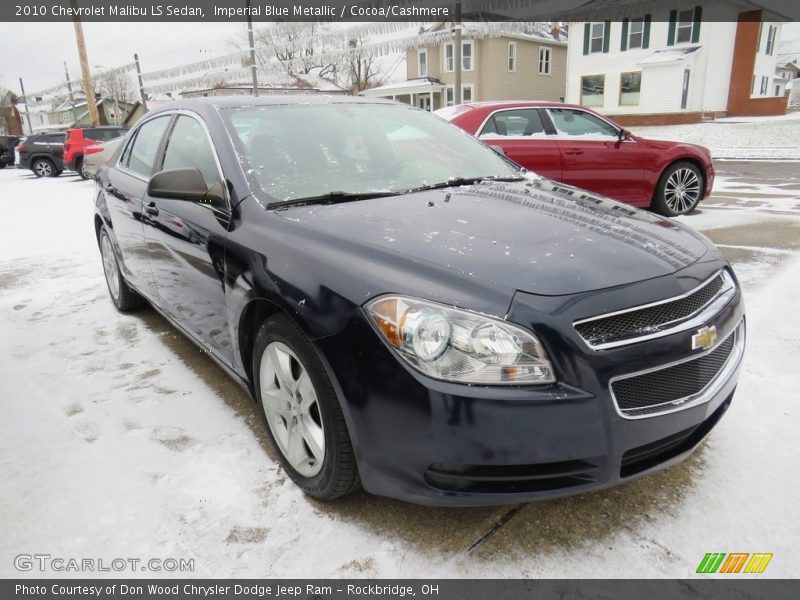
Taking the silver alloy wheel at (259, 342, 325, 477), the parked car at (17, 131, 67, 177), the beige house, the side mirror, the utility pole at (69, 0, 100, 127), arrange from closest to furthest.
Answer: the silver alloy wheel at (259, 342, 325, 477)
the side mirror
the parked car at (17, 131, 67, 177)
the utility pole at (69, 0, 100, 127)
the beige house

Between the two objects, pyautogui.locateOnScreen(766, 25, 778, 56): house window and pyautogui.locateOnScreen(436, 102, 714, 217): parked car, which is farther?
pyautogui.locateOnScreen(766, 25, 778, 56): house window

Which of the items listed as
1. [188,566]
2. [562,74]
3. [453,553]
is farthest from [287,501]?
[562,74]

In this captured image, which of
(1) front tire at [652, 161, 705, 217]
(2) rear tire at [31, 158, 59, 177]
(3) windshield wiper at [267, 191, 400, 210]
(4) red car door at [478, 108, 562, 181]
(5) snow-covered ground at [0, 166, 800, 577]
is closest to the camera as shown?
(5) snow-covered ground at [0, 166, 800, 577]

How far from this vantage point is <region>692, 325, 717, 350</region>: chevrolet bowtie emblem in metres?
1.81

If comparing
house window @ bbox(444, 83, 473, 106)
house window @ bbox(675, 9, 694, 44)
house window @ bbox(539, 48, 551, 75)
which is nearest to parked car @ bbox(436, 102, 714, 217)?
house window @ bbox(675, 9, 694, 44)

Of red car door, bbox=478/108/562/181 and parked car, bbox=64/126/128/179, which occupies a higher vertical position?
red car door, bbox=478/108/562/181

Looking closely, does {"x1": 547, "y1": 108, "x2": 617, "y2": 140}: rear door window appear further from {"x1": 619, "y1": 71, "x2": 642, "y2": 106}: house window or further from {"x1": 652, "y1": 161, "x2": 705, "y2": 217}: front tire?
{"x1": 619, "y1": 71, "x2": 642, "y2": 106}: house window

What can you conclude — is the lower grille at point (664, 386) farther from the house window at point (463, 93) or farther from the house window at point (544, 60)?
the house window at point (544, 60)

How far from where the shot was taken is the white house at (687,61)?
25.0m

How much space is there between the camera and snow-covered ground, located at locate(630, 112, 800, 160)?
55.7 ft

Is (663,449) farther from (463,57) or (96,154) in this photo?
(463,57)

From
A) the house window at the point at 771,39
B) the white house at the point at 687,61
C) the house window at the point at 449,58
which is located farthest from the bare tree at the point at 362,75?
the house window at the point at 771,39

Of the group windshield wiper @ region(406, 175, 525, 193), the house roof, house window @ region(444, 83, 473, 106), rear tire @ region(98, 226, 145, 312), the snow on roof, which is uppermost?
the snow on roof

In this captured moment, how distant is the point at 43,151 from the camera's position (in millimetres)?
19016
